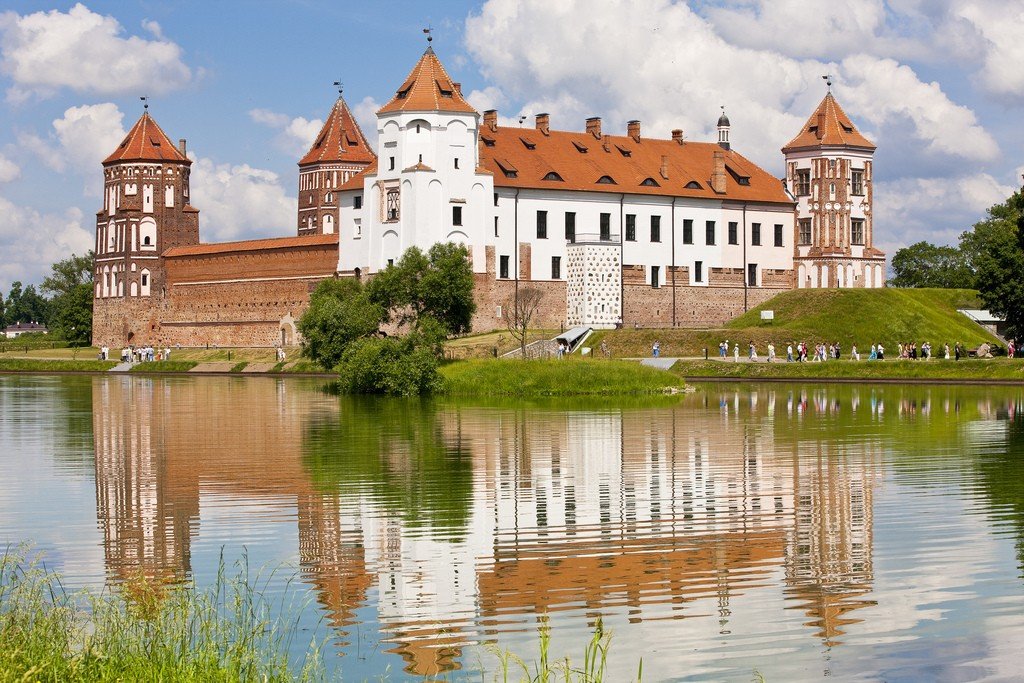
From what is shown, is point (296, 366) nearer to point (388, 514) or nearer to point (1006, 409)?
point (1006, 409)

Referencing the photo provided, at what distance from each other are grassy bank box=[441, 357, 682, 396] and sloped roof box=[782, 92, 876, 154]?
3117 centimetres

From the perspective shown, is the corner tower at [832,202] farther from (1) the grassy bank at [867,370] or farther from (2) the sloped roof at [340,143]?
(2) the sloped roof at [340,143]

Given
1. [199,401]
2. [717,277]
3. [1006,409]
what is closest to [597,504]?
[1006,409]

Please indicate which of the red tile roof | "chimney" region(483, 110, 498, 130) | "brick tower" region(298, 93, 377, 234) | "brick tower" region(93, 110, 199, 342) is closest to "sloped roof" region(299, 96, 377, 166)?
"brick tower" region(298, 93, 377, 234)

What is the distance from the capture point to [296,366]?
54969 millimetres

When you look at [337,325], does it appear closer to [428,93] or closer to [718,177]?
[428,93]

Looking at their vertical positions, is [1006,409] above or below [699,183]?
below

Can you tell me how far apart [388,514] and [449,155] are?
42.5 meters

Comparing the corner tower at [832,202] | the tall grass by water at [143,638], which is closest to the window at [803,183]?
the corner tower at [832,202]

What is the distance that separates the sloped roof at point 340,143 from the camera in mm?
82875

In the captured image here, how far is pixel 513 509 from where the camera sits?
52.0ft

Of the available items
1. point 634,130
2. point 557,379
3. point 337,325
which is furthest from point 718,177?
point 557,379

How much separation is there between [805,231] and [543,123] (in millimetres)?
12995

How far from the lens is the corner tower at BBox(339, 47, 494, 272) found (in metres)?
56.6
